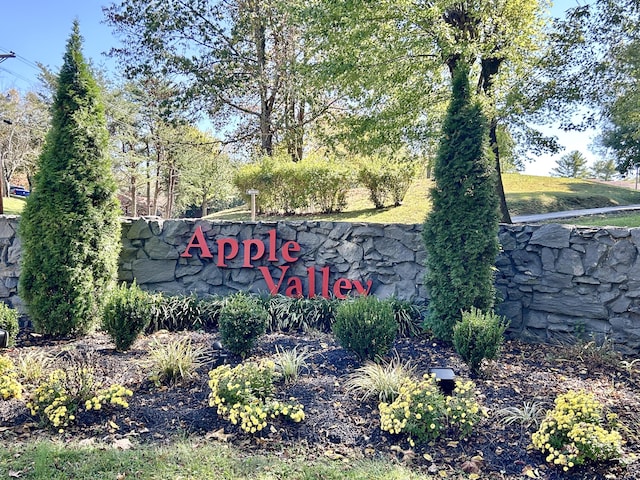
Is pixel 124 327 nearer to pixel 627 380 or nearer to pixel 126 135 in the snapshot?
pixel 627 380

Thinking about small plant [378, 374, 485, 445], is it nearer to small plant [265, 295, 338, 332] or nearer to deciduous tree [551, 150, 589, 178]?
small plant [265, 295, 338, 332]

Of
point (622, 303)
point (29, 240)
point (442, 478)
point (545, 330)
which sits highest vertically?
point (29, 240)

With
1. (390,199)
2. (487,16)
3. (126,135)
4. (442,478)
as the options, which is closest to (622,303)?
(442,478)

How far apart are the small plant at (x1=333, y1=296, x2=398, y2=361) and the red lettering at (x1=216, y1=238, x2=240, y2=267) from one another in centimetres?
236

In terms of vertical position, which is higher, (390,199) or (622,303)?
(390,199)

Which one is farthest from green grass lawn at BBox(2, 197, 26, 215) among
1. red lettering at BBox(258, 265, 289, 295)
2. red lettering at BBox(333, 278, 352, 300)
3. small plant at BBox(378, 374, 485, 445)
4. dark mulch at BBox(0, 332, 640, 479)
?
small plant at BBox(378, 374, 485, 445)

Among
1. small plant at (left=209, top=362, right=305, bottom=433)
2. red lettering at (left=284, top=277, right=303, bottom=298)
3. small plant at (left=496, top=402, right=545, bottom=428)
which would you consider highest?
red lettering at (left=284, top=277, right=303, bottom=298)

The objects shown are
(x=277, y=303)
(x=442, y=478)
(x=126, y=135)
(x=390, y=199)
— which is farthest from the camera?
(x=126, y=135)

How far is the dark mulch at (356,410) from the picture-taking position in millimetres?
2592

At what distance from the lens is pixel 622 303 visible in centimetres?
433

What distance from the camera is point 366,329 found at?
3.73m

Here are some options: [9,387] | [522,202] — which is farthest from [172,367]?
[522,202]

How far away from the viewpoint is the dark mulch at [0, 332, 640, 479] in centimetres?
259

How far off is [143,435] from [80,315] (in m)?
2.46
